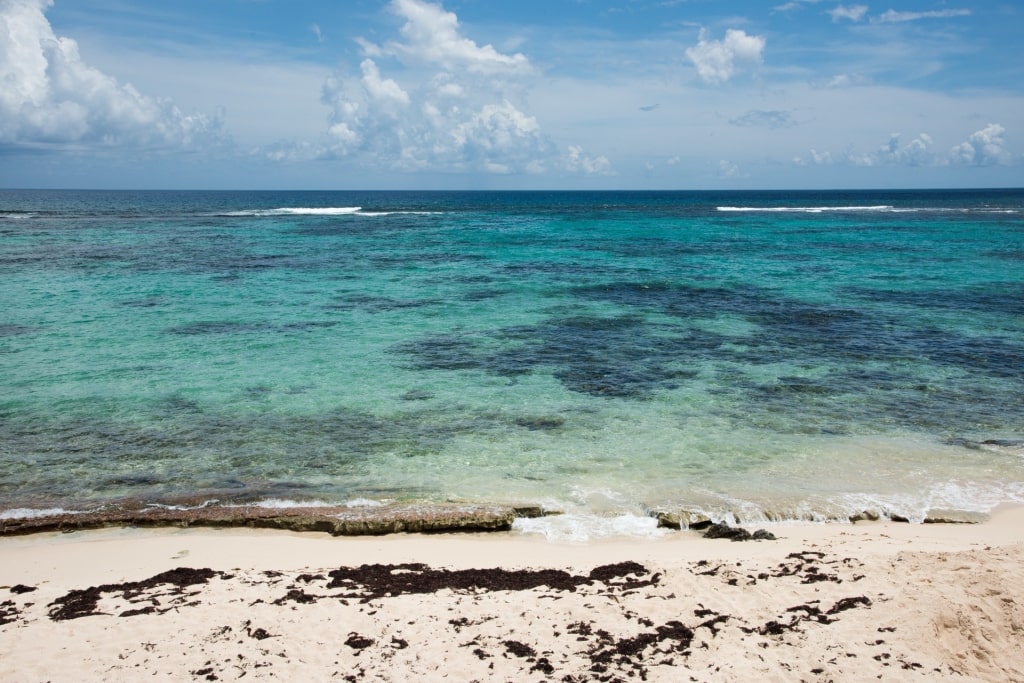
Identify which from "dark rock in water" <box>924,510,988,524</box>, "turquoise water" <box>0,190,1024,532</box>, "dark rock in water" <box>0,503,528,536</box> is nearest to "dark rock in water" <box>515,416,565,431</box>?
"turquoise water" <box>0,190,1024,532</box>

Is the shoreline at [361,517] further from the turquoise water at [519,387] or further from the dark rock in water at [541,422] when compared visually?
the dark rock in water at [541,422]

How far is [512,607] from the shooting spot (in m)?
7.77

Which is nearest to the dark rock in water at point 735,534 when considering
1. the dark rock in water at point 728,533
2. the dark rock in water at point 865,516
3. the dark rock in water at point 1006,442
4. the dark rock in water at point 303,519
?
the dark rock in water at point 728,533

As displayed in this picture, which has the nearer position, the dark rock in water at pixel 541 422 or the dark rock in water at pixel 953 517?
the dark rock in water at pixel 953 517

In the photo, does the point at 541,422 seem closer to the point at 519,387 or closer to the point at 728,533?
the point at 519,387

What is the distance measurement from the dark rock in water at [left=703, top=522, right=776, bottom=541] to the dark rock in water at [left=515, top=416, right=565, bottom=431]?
15.6 ft

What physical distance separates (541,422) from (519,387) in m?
2.40

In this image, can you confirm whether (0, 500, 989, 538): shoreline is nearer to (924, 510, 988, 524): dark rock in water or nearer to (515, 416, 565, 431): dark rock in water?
(924, 510, 988, 524): dark rock in water

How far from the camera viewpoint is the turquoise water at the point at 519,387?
11609 mm

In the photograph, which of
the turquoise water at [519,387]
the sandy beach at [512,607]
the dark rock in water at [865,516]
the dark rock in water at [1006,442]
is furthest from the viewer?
the dark rock in water at [1006,442]

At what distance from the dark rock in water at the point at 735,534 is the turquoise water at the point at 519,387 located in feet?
2.22

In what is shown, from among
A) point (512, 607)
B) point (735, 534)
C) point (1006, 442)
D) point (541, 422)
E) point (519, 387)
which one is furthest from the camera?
point (519, 387)

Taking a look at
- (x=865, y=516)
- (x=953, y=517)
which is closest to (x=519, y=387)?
(x=865, y=516)

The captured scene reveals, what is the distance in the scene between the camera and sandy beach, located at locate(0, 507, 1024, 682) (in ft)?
21.9
